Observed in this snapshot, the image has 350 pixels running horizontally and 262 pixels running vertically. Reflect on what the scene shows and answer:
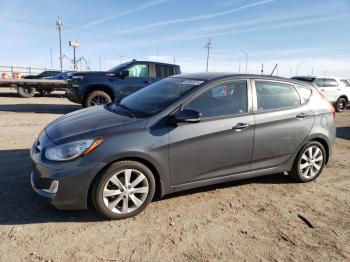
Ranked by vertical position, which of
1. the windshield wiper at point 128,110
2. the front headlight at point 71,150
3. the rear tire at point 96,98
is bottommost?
the front headlight at point 71,150

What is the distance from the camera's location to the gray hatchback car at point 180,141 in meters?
3.58

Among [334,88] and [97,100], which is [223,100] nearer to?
[97,100]

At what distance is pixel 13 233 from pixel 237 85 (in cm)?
317

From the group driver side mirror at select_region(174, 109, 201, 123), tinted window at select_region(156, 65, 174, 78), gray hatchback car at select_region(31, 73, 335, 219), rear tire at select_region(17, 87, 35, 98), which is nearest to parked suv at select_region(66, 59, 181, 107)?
tinted window at select_region(156, 65, 174, 78)

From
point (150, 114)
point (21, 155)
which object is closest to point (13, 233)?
point (150, 114)

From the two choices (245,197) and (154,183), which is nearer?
(154,183)

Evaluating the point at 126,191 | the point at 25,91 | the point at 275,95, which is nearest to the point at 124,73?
the point at 275,95

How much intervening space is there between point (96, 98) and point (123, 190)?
25.3 feet

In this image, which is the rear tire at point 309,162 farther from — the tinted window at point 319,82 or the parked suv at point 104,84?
the tinted window at point 319,82

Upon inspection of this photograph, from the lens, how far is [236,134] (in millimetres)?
4348

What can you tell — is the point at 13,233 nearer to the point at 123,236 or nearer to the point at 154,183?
the point at 123,236

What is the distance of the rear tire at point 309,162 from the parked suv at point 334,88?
12.3m

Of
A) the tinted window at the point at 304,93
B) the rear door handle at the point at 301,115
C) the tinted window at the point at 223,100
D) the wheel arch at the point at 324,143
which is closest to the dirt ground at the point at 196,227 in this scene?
the wheel arch at the point at 324,143

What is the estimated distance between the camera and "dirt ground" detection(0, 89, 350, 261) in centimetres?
320
